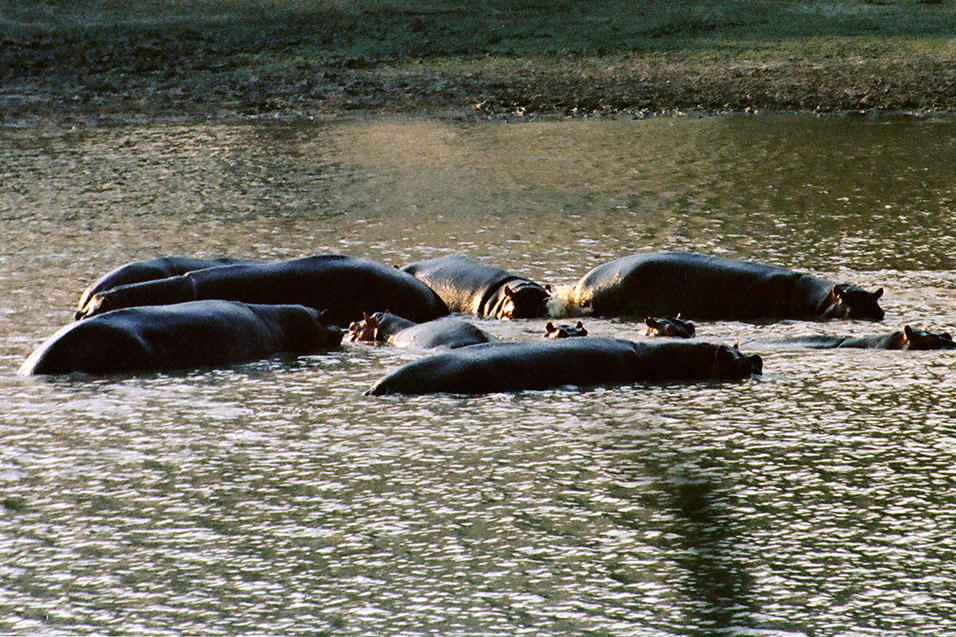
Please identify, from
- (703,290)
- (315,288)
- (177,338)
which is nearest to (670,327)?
(703,290)

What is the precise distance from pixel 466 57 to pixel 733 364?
1470cm

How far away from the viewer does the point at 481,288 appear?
8430mm

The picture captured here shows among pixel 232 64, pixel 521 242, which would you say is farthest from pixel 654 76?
pixel 521 242

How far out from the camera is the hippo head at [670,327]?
7320mm

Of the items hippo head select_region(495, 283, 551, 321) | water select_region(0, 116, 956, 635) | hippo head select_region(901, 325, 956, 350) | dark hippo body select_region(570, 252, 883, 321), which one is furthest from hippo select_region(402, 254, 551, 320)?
hippo head select_region(901, 325, 956, 350)

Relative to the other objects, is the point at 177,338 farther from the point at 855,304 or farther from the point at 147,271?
the point at 855,304

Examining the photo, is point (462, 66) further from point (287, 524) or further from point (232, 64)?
point (287, 524)

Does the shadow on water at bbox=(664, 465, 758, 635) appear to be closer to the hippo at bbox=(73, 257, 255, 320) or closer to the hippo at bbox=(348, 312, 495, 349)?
the hippo at bbox=(348, 312, 495, 349)

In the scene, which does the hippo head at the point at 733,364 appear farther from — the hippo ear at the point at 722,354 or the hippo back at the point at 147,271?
the hippo back at the point at 147,271

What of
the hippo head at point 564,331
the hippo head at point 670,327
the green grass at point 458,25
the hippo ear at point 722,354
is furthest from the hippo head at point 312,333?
the green grass at point 458,25

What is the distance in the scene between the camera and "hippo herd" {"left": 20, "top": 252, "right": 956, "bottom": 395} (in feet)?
21.4

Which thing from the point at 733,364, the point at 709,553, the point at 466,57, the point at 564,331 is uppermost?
the point at 466,57

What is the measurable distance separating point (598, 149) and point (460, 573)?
11.3 m

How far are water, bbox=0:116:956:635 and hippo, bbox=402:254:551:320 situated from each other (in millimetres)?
147
